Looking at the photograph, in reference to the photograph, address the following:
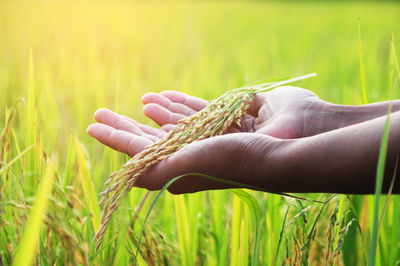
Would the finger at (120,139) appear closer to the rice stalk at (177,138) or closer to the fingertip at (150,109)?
the rice stalk at (177,138)

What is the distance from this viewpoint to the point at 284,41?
194 inches

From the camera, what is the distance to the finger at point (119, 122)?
1.15 metres

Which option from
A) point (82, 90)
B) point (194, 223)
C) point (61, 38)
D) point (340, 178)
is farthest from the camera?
point (61, 38)

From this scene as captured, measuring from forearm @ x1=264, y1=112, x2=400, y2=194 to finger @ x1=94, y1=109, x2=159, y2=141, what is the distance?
14.6 inches

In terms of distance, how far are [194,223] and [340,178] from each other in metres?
0.39

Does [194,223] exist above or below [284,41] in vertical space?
below

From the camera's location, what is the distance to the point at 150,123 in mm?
2113

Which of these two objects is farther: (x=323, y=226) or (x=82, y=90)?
(x=82, y=90)

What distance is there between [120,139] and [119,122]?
0.11m

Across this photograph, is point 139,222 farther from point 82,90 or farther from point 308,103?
point 82,90

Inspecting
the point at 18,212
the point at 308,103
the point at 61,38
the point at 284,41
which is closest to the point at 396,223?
the point at 308,103

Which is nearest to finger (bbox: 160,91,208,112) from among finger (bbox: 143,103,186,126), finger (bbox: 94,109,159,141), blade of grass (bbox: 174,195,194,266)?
finger (bbox: 143,103,186,126)

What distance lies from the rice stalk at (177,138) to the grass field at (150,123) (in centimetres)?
6

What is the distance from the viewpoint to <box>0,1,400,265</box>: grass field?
92 centimetres
